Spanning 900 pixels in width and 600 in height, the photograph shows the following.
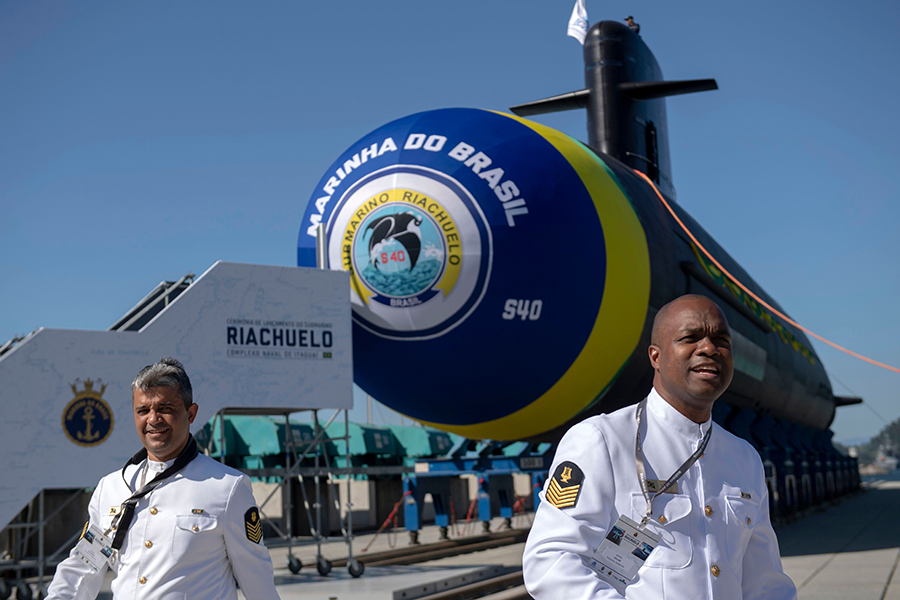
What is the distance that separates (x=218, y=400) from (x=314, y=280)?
5.45 ft

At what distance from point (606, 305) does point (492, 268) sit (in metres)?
1.34

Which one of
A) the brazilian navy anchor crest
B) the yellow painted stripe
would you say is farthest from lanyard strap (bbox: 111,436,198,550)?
the yellow painted stripe

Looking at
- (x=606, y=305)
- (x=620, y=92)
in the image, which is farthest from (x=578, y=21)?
(x=606, y=305)

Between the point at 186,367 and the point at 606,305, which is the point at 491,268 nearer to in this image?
the point at 606,305

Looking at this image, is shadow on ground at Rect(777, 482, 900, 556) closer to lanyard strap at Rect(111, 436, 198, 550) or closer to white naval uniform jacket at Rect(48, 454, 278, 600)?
white naval uniform jacket at Rect(48, 454, 278, 600)

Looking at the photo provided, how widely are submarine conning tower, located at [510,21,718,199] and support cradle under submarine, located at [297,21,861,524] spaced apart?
447 cm

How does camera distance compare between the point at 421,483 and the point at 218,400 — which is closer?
the point at 218,400

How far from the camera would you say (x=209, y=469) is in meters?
3.10

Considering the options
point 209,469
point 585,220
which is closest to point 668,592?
point 209,469

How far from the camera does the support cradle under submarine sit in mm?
9148

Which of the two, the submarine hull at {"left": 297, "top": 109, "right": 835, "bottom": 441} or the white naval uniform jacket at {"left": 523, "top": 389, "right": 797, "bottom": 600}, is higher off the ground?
the submarine hull at {"left": 297, "top": 109, "right": 835, "bottom": 441}

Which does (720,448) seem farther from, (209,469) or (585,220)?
(585,220)

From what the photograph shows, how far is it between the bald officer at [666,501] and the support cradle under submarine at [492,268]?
21.8ft

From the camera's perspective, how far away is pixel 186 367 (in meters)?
9.40
